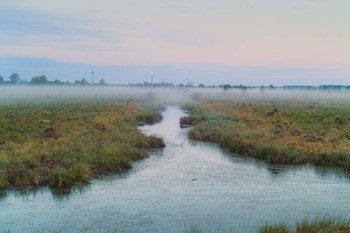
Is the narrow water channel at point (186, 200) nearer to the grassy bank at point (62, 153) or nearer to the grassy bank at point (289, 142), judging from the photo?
the grassy bank at point (62, 153)

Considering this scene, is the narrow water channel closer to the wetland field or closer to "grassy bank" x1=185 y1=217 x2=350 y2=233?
the wetland field

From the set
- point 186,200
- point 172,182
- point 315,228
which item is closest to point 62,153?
point 172,182

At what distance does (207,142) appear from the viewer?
23.8 metres

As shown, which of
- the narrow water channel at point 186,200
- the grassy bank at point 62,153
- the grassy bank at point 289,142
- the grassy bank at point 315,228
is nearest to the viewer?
the grassy bank at point 315,228

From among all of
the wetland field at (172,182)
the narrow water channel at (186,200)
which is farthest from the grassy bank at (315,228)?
the narrow water channel at (186,200)

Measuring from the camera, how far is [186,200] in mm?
12547

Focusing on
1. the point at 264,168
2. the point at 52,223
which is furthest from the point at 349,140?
the point at 52,223

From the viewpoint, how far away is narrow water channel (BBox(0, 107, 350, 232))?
1055cm

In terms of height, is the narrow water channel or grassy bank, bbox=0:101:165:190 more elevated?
grassy bank, bbox=0:101:165:190

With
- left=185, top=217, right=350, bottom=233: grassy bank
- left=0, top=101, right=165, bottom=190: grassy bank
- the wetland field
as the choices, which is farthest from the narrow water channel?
left=185, top=217, right=350, bottom=233: grassy bank

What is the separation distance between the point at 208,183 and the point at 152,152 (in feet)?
21.4

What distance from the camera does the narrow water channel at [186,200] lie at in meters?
10.6

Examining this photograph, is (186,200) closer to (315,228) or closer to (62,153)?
(315,228)

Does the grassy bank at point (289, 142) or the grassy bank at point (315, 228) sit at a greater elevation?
the grassy bank at point (289, 142)
